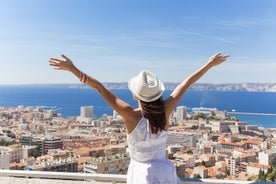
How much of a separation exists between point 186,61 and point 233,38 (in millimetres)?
10268

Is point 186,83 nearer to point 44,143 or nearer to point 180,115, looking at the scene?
point 44,143

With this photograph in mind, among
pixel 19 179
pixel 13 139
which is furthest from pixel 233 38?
pixel 19 179

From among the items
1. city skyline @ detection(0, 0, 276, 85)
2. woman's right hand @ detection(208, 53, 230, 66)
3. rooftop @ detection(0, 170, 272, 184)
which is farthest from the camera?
city skyline @ detection(0, 0, 276, 85)

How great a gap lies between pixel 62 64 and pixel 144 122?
1.27 ft

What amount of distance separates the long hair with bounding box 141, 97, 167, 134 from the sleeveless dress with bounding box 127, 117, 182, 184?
0.02 m

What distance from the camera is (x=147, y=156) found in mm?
1307

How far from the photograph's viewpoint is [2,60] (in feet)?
148

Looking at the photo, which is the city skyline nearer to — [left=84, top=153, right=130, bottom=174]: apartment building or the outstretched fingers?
[left=84, top=153, right=130, bottom=174]: apartment building

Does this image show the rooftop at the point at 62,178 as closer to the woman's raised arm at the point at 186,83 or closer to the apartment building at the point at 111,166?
the apartment building at the point at 111,166

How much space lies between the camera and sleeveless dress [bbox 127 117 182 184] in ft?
4.25

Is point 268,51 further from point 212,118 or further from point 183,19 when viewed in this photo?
point 212,118

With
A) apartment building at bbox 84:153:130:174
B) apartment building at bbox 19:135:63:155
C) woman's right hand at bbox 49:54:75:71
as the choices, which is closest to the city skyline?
apartment building at bbox 19:135:63:155

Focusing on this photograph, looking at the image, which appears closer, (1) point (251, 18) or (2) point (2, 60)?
(2) point (2, 60)

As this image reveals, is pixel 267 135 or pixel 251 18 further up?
pixel 251 18
